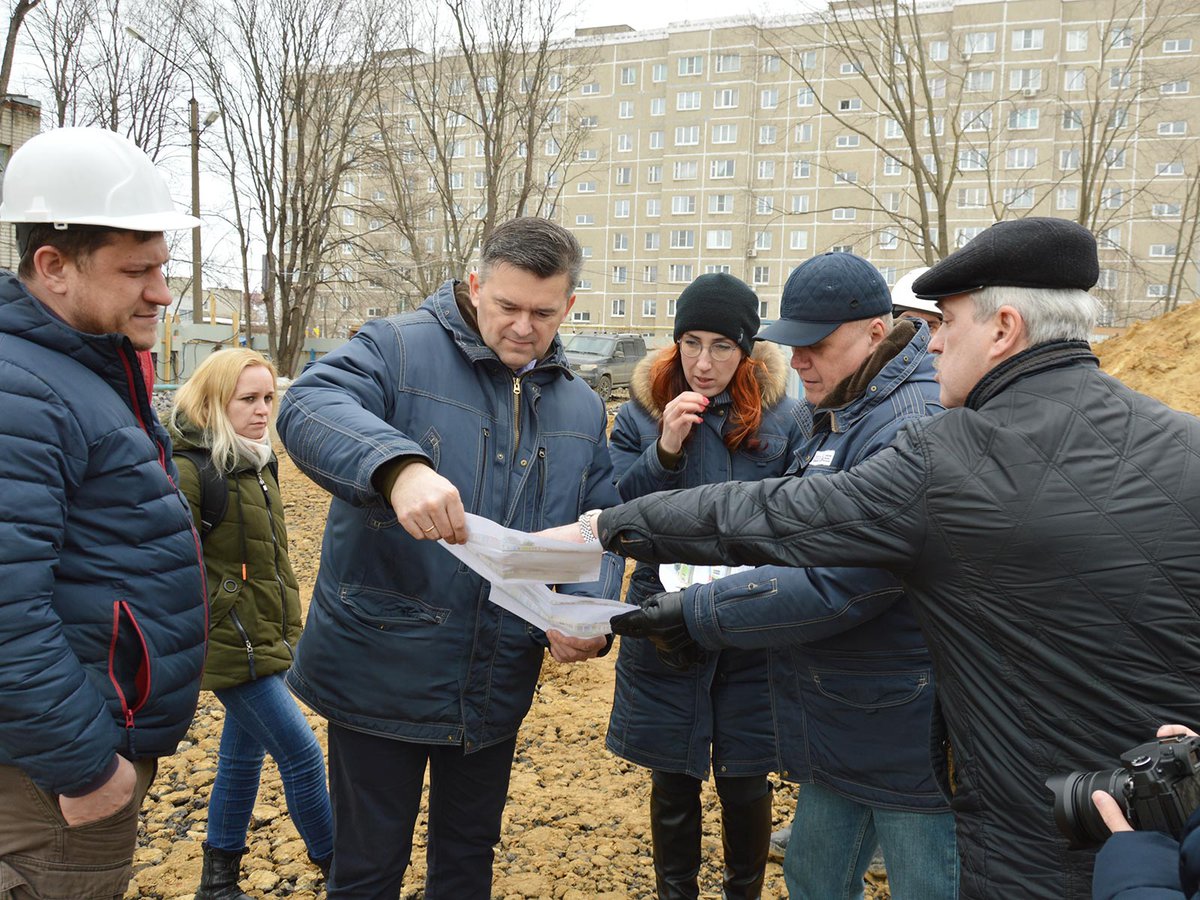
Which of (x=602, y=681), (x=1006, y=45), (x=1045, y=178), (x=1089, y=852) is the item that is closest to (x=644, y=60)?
(x=1006, y=45)

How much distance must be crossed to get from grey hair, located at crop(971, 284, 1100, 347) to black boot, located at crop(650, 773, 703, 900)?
202cm

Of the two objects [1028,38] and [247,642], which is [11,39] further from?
[1028,38]

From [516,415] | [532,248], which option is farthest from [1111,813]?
[532,248]

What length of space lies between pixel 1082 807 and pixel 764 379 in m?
1.93

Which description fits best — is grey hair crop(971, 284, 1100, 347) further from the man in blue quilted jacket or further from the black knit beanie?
the black knit beanie

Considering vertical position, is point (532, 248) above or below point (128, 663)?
above

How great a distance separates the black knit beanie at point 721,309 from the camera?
3.12m

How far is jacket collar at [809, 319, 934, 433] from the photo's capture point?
244 centimetres

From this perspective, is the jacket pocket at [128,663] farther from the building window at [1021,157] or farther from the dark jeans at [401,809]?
the building window at [1021,157]

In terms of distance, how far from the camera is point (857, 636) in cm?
239

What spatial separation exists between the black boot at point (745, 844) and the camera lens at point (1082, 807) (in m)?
1.68

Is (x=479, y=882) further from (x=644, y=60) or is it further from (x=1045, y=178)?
(x=644, y=60)

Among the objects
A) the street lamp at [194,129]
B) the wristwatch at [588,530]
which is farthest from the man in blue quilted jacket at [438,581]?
the street lamp at [194,129]

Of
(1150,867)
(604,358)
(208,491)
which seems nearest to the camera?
(1150,867)
